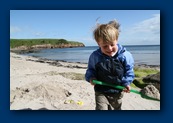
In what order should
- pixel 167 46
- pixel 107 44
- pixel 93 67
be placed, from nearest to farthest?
1. pixel 107 44
2. pixel 93 67
3. pixel 167 46

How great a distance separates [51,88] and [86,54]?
0.45m

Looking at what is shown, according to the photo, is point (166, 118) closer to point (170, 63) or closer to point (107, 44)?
point (170, 63)

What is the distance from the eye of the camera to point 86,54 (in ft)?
10.2

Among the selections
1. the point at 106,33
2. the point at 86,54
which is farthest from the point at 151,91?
the point at 106,33

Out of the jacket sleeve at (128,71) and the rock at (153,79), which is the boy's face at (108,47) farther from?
the rock at (153,79)

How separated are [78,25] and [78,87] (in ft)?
1.92

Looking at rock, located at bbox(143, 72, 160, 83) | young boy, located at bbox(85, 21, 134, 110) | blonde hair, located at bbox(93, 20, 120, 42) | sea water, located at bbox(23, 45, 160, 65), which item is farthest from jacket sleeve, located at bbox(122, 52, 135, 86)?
rock, located at bbox(143, 72, 160, 83)

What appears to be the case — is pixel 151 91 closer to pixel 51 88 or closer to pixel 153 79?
pixel 153 79

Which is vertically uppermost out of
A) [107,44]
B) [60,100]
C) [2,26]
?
[2,26]

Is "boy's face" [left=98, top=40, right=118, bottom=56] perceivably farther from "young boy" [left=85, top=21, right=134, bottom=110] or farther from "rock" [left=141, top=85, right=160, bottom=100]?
"rock" [left=141, top=85, right=160, bottom=100]

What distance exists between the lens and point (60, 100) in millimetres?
3107

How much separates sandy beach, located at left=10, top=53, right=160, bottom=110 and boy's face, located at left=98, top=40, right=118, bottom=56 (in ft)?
2.40

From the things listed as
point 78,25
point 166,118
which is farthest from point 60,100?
point 166,118

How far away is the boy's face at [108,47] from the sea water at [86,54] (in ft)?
1.90
